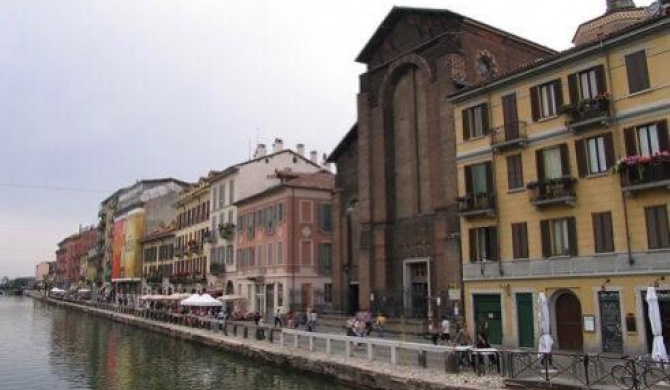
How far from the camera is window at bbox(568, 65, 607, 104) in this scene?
88.7ft

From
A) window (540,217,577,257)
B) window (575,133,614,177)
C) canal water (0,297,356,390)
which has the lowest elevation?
canal water (0,297,356,390)

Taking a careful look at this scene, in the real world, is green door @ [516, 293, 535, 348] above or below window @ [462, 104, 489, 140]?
below

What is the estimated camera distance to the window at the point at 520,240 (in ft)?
97.4

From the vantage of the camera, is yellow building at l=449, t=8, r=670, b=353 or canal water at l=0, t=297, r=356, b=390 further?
canal water at l=0, t=297, r=356, b=390

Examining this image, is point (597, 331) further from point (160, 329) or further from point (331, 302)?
point (160, 329)

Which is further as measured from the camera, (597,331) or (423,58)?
(423,58)

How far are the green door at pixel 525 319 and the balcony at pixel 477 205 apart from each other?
442 cm

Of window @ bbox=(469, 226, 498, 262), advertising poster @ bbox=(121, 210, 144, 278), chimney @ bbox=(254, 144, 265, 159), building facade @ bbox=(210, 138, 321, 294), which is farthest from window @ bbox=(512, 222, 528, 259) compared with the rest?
advertising poster @ bbox=(121, 210, 144, 278)

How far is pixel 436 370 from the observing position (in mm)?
22016

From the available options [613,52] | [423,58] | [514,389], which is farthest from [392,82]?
[514,389]

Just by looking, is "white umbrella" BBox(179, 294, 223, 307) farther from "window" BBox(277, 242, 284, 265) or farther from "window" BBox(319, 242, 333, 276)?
"window" BBox(319, 242, 333, 276)

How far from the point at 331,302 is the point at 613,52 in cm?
3218

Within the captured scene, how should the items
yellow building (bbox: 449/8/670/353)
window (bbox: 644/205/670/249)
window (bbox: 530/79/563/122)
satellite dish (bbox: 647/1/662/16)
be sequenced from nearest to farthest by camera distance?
window (bbox: 644/205/670/249) → yellow building (bbox: 449/8/670/353) → window (bbox: 530/79/563/122) → satellite dish (bbox: 647/1/662/16)

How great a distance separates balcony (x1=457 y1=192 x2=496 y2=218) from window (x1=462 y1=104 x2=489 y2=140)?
132 inches
